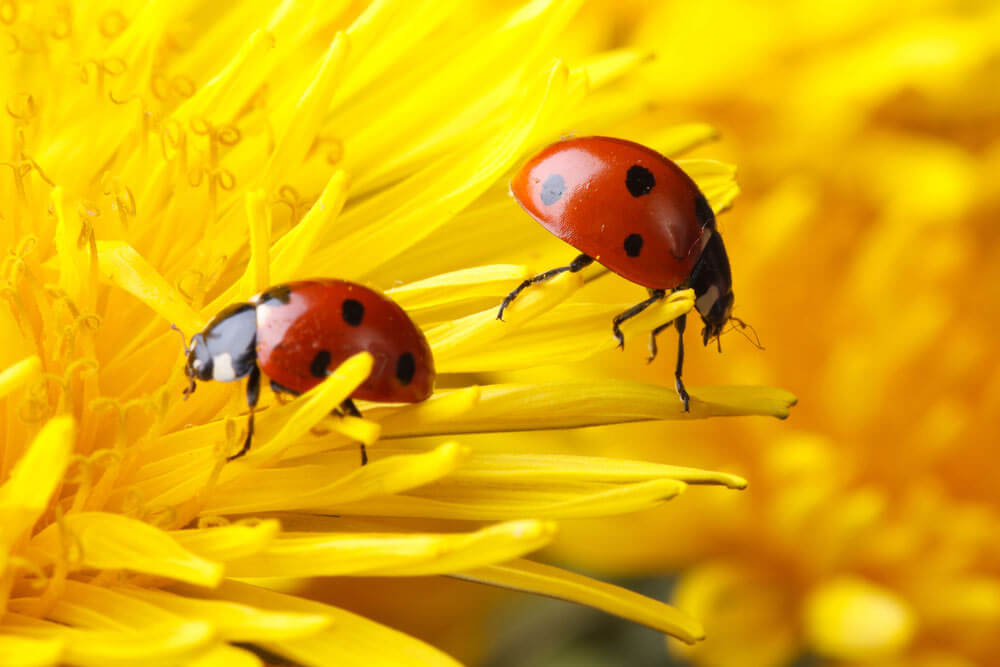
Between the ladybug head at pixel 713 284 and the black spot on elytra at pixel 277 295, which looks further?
the ladybug head at pixel 713 284

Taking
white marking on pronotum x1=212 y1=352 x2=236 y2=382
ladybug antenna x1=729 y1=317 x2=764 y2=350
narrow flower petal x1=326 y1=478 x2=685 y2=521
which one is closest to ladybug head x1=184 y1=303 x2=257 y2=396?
white marking on pronotum x1=212 y1=352 x2=236 y2=382

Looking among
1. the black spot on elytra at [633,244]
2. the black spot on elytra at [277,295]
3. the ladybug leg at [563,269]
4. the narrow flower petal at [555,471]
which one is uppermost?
the black spot on elytra at [277,295]

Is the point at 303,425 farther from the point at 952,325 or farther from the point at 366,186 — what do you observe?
the point at 952,325

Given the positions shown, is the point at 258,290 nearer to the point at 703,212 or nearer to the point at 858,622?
the point at 703,212

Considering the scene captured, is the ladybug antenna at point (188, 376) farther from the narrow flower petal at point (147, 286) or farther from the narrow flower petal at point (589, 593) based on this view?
the narrow flower petal at point (589, 593)

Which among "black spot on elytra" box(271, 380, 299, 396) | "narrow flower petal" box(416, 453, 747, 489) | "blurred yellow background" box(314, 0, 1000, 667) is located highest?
"black spot on elytra" box(271, 380, 299, 396)

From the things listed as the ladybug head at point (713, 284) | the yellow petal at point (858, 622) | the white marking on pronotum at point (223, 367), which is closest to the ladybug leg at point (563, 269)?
the ladybug head at point (713, 284)

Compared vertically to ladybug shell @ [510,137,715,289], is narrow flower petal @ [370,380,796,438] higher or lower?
lower

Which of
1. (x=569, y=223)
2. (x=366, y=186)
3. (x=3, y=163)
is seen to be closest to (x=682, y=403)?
(x=569, y=223)

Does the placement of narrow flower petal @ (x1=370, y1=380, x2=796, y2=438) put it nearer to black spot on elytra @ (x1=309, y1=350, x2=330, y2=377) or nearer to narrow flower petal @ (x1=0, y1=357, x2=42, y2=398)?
black spot on elytra @ (x1=309, y1=350, x2=330, y2=377)
